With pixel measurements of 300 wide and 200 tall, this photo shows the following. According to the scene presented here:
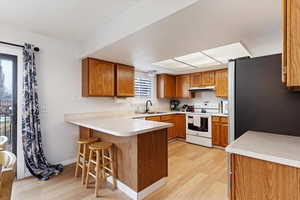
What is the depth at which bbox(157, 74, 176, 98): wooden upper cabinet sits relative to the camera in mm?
4742

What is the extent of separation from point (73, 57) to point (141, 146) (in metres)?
2.26

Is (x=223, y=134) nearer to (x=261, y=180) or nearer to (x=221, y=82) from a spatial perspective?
(x=221, y=82)

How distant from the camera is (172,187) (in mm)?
2104

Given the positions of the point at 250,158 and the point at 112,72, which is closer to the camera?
the point at 250,158

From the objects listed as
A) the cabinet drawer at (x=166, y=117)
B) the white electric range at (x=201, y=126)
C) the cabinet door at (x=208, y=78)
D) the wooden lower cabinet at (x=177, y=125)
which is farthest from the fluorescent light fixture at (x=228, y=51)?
the wooden lower cabinet at (x=177, y=125)

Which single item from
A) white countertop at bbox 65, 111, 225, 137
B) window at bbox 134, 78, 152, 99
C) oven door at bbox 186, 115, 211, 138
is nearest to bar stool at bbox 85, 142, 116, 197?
white countertop at bbox 65, 111, 225, 137

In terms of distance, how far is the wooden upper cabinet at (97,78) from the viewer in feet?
9.34

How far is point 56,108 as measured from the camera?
2.72m

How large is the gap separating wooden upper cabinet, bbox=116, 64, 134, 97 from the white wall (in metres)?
0.72

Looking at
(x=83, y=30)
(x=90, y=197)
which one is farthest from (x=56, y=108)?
(x=90, y=197)

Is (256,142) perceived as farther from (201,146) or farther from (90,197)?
(201,146)

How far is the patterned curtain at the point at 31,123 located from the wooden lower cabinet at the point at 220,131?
3506mm

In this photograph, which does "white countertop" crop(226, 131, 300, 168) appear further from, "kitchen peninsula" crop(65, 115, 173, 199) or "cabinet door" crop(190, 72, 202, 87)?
"cabinet door" crop(190, 72, 202, 87)

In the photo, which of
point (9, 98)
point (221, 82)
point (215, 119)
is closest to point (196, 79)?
point (221, 82)
